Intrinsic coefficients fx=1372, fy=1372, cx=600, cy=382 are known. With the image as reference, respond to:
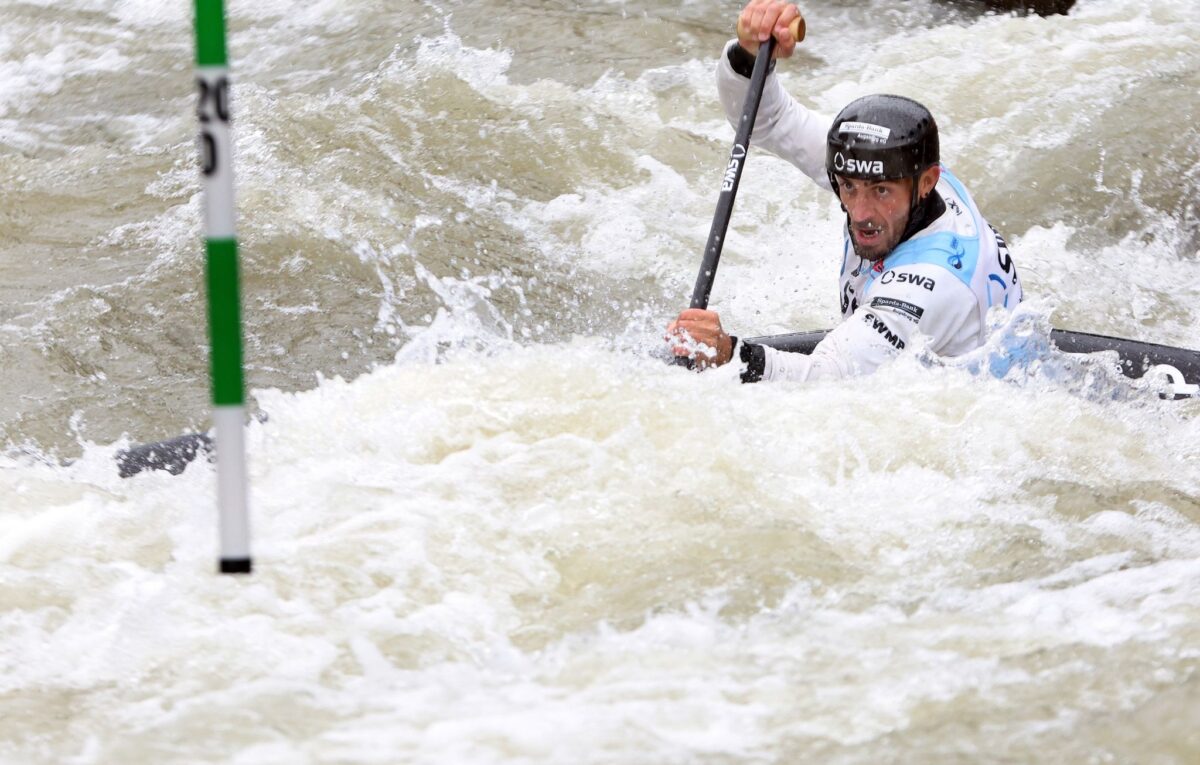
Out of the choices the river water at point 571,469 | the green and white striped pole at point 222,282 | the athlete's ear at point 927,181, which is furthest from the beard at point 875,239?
the green and white striped pole at point 222,282

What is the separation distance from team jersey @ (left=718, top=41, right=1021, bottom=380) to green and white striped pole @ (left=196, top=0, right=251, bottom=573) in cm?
184

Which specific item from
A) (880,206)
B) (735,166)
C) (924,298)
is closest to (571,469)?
(924,298)

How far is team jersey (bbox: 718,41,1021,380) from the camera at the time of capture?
371 cm

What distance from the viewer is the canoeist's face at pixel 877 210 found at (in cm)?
383

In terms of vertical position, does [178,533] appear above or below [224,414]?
below

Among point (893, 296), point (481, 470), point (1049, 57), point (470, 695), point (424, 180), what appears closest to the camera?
point (470, 695)

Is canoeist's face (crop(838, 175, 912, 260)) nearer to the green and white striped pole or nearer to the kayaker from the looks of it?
the kayaker

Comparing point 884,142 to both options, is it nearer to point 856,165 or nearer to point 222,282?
point 856,165

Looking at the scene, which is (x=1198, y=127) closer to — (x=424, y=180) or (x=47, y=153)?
(x=424, y=180)

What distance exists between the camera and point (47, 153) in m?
7.33

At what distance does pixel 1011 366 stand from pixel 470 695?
2.07 metres

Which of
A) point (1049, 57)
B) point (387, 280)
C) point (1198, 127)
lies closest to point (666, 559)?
point (387, 280)

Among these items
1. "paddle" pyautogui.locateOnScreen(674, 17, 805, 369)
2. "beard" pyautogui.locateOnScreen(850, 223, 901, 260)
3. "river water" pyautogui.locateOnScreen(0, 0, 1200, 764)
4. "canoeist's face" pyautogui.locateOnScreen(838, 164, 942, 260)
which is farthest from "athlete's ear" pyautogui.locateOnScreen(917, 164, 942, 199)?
"paddle" pyautogui.locateOnScreen(674, 17, 805, 369)

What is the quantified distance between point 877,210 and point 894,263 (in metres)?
0.16
